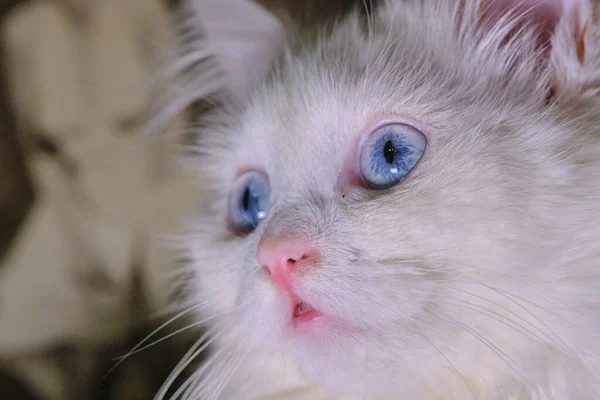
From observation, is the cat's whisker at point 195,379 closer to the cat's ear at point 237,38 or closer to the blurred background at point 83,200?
the blurred background at point 83,200

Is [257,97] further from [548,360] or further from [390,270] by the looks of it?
[548,360]

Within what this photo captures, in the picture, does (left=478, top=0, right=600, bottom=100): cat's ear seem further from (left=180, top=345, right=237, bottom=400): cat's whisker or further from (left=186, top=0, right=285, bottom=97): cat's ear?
(left=180, top=345, right=237, bottom=400): cat's whisker

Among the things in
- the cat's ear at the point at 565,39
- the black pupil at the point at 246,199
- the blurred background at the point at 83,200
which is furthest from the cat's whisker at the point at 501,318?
the blurred background at the point at 83,200

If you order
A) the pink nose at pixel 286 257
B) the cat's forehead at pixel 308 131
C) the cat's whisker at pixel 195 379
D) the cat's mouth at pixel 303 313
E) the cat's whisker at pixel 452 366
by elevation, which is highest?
the cat's forehead at pixel 308 131

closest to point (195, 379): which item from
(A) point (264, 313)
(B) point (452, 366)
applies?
(A) point (264, 313)

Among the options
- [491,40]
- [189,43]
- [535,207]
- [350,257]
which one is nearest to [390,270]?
[350,257]

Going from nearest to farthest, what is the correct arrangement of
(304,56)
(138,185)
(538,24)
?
(538,24) < (304,56) < (138,185)
